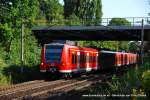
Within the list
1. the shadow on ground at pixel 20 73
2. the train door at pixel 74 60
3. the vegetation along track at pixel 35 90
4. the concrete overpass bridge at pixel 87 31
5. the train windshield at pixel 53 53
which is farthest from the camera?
the concrete overpass bridge at pixel 87 31

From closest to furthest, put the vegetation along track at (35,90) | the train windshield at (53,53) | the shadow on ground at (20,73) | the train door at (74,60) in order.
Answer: the vegetation along track at (35,90), the shadow on ground at (20,73), the train windshield at (53,53), the train door at (74,60)

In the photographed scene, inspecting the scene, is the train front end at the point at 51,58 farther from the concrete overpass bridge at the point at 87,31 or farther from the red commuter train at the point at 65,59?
the concrete overpass bridge at the point at 87,31

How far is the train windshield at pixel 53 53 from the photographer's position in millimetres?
36719

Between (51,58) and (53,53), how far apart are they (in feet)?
1.35

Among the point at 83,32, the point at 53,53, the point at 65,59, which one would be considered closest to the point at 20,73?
the point at 53,53

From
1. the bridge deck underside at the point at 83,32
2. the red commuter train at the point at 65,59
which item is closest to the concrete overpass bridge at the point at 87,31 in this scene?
the bridge deck underside at the point at 83,32

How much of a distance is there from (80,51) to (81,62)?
121cm

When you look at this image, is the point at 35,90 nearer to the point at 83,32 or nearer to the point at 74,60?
the point at 74,60

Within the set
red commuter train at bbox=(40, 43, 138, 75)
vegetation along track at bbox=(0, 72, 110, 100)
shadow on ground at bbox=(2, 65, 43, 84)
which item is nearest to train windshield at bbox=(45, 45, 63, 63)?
red commuter train at bbox=(40, 43, 138, 75)

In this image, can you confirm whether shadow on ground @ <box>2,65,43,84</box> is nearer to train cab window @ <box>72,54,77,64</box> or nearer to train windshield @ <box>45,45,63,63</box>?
train windshield @ <box>45,45,63,63</box>

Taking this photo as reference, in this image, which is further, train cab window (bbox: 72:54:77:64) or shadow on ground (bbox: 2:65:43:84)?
train cab window (bbox: 72:54:77:64)

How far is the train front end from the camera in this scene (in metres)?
36.6

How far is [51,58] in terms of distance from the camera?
121ft

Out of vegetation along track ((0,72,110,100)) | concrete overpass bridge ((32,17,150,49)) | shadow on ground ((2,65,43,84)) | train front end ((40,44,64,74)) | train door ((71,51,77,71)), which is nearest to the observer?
vegetation along track ((0,72,110,100))
